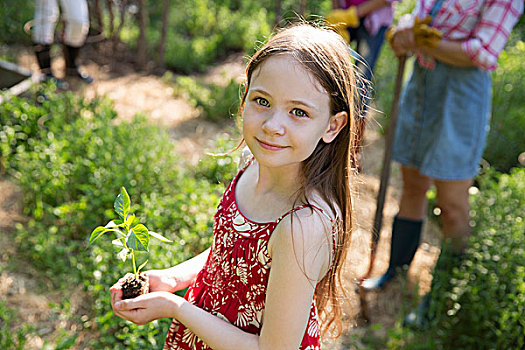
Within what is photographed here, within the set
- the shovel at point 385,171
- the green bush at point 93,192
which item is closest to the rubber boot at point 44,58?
the green bush at point 93,192

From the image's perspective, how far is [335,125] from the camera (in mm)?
1264

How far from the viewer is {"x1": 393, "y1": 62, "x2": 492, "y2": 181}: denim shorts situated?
7.92 feet

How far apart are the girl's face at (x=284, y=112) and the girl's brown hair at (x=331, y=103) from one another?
0.02 metres

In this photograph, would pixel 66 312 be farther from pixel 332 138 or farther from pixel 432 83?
pixel 432 83

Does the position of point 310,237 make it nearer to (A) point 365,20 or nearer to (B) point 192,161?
(B) point 192,161

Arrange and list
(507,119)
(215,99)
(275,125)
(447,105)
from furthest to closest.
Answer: (215,99) < (507,119) < (447,105) < (275,125)

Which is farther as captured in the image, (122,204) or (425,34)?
(425,34)

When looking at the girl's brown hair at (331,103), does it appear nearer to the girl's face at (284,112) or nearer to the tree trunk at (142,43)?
the girl's face at (284,112)

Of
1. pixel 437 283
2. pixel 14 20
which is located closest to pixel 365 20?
pixel 437 283

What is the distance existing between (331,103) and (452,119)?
4.68 feet

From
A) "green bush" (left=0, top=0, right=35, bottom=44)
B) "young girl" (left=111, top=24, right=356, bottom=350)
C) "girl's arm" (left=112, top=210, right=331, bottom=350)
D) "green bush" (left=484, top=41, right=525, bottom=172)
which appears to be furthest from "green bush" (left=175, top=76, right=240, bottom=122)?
"girl's arm" (left=112, top=210, right=331, bottom=350)

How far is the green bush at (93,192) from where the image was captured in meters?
2.46

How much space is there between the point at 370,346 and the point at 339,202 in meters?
1.43

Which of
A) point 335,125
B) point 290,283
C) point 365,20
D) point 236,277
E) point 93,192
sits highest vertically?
point 335,125
